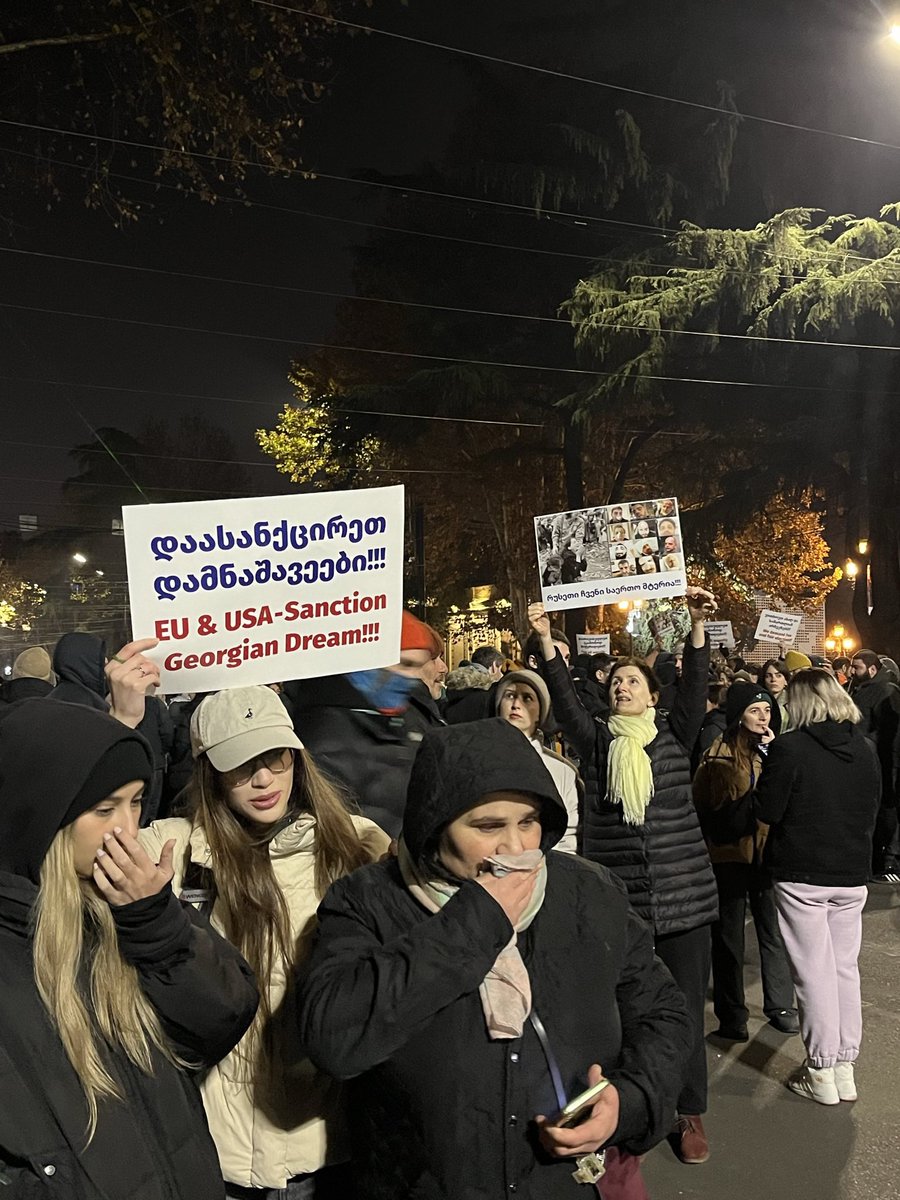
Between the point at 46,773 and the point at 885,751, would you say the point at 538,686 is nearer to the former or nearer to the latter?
the point at 46,773

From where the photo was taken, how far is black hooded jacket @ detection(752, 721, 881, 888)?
5.66 meters

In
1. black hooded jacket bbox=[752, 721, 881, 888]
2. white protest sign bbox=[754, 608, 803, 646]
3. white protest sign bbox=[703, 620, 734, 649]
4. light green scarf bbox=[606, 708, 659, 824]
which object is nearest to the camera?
light green scarf bbox=[606, 708, 659, 824]

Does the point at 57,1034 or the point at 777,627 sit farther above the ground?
the point at 57,1034

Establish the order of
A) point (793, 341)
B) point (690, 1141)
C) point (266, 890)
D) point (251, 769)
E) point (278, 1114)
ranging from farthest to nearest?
point (793, 341)
point (690, 1141)
point (251, 769)
point (266, 890)
point (278, 1114)

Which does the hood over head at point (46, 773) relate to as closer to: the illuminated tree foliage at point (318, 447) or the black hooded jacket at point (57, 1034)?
the black hooded jacket at point (57, 1034)

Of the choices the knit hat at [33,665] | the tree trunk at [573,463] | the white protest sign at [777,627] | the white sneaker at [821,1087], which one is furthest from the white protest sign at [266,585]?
the tree trunk at [573,463]

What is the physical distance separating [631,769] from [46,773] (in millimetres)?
3514

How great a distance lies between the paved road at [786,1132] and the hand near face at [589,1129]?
2.84m

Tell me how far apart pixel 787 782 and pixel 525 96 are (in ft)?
83.0

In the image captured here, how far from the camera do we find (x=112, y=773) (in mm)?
2127

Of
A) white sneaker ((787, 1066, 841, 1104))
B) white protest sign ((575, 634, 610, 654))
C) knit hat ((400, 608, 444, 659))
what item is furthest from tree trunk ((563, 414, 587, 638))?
knit hat ((400, 608, 444, 659))

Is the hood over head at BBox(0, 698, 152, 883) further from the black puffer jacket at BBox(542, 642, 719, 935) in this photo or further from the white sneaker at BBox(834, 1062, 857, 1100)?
the white sneaker at BBox(834, 1062, 857, 1100)

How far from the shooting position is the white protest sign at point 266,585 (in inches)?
135

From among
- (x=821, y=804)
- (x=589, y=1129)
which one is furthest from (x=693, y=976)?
(x=589, y=1129)
